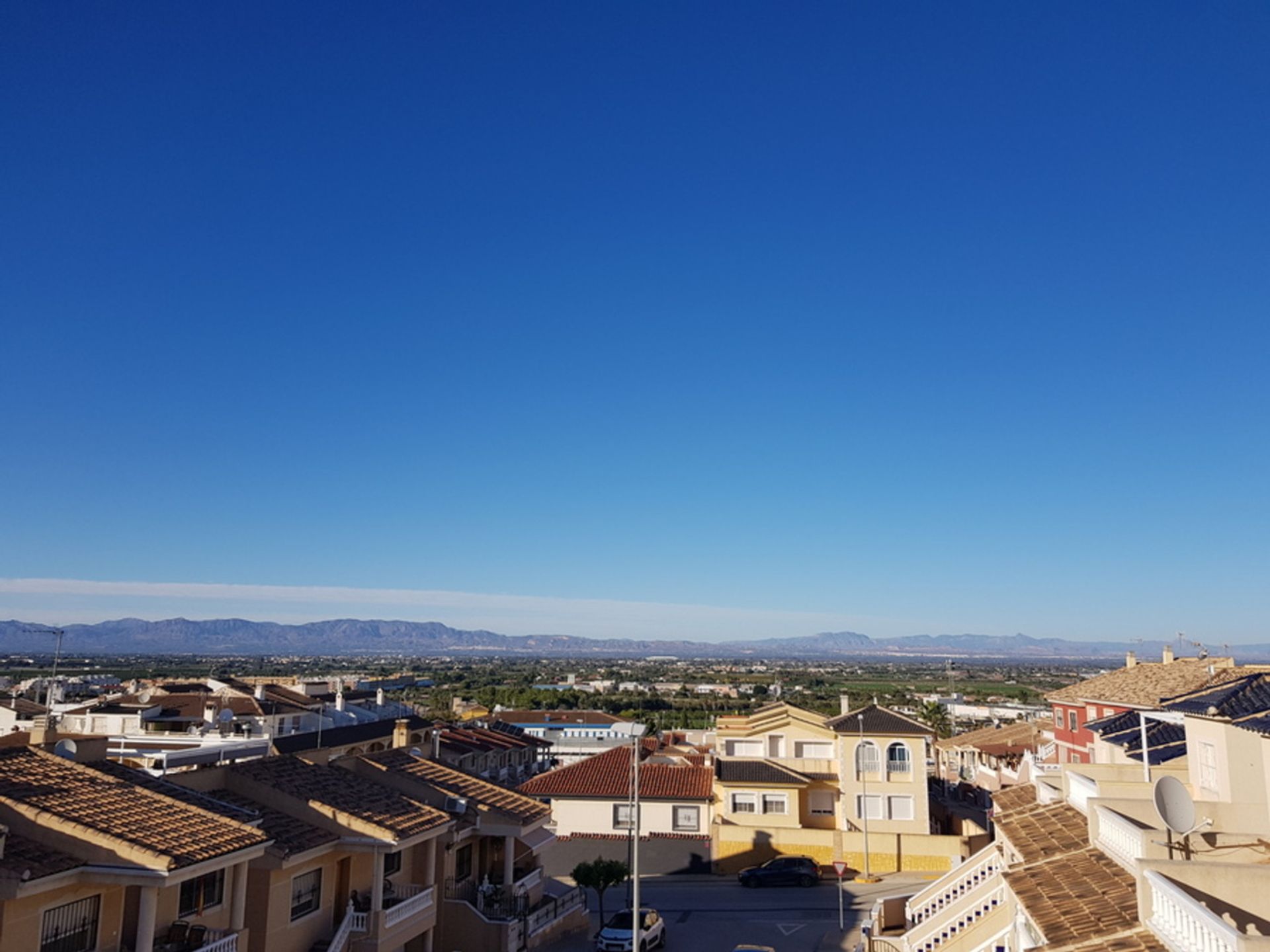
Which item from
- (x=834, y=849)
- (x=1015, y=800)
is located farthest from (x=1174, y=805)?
(x=834, y=849)

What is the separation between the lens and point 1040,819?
18156 millimetres

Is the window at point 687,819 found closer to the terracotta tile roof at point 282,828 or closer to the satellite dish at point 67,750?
the terracotta tile roof at point 282,828

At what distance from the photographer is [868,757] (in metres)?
41.1

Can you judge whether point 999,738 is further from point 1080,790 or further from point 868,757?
point 1080,790

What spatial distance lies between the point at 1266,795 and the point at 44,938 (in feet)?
58.0

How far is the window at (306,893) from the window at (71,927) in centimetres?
432

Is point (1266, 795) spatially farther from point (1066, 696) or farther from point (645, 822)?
point (1066, 696)

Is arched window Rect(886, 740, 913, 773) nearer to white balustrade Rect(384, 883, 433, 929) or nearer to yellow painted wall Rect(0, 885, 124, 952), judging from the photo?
white balustrade Rect(384, 883, 433, 929)

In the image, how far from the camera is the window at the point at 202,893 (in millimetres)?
15836

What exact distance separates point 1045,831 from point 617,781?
26.8 m

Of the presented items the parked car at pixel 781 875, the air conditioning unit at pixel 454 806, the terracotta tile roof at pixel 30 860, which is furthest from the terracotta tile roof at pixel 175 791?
the parked car at pixel 781 875

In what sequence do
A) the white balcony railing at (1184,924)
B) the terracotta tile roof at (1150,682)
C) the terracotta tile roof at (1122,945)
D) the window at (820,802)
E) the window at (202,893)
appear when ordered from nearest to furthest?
1. the white balcony railing at (1184,924)
2. the terracotta tile roof at (1122,945)
3. the window at (202,893)
4. the terracotta tile roof at (1150,682)
5. the window at (820,802)

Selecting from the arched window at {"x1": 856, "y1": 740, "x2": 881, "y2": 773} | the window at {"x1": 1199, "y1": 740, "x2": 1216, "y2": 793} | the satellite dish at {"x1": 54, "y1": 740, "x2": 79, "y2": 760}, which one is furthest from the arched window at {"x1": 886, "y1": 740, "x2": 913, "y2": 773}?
the satellite dish at {"x1": 54, "y1": 740, "x2": 79, "y2": 760}

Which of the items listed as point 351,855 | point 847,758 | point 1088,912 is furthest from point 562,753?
point 1088,912
